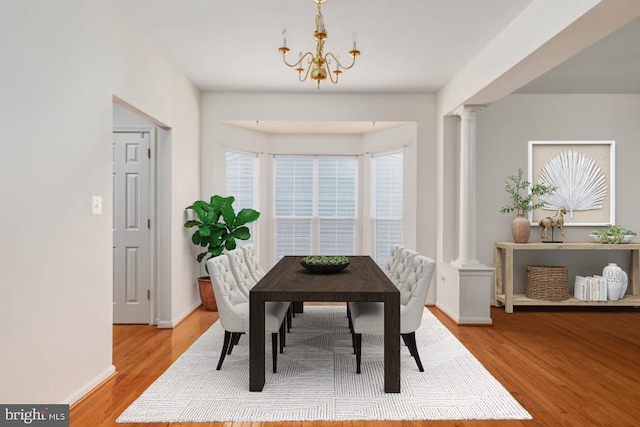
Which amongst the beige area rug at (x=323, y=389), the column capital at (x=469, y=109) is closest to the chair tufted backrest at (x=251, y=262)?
the beige area rug at (x=323, y=389)

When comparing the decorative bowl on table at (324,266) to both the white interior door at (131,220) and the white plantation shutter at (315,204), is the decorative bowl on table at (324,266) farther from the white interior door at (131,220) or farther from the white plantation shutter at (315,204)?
the white plantation shutter at (315,204)

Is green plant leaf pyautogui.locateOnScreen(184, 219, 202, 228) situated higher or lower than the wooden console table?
higher

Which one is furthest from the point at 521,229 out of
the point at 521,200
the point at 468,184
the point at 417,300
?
the point at 417,300

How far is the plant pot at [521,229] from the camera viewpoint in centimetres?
532

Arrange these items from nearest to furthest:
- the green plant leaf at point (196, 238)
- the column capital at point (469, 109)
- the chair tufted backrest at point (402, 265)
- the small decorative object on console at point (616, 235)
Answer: the chair tufted backrest at point (402, 265) < the column capital at point (469, 109) < the green plant leaf at point (196, 238) < the small decorative object on console at point (616, 235)

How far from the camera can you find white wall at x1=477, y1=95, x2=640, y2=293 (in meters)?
5.71

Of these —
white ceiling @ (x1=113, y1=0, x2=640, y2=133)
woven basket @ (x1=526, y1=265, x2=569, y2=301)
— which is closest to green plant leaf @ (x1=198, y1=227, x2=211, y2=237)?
white ceiling @ (x1=113, y1=0, x2=640, y2=133)

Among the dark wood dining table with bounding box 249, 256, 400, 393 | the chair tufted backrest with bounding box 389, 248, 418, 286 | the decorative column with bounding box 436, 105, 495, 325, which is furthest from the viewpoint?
the decorative column with bounding box 436, 105, 495, 325

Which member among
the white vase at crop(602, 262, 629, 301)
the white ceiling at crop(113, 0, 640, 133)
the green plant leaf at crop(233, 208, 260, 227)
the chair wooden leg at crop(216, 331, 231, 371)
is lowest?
the chair wooden leg at crop(216, 331, 231, 371)

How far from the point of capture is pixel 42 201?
7.91 ft

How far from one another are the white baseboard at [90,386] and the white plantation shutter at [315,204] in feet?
12.1

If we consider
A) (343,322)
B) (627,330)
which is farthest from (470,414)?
(627,330)

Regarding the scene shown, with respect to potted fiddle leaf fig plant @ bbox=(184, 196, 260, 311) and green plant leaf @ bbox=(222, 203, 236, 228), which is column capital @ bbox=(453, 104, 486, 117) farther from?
green plant leaf @ bbox=(222, 203, 236, 228)

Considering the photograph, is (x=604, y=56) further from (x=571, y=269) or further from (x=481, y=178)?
(x=571, y=269)
